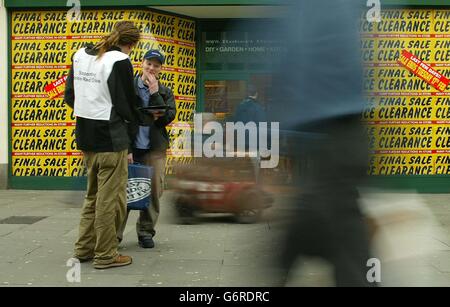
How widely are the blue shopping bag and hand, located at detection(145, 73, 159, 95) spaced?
0.78 m

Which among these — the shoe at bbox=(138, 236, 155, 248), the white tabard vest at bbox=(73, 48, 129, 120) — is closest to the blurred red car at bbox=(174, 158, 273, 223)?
the shoe at bbox=(138, 236, 155, 248)

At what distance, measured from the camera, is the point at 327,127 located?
2.84m

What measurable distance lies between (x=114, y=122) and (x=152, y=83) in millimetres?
1024

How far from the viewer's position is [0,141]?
36.4 ft

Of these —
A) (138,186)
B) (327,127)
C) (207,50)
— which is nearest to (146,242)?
(138,186)

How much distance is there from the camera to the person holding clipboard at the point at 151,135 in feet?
19.5

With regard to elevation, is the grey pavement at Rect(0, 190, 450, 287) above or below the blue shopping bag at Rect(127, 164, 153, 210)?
below

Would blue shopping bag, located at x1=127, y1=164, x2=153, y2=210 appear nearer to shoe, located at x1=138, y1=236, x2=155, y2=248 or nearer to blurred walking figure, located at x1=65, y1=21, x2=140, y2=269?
blurred walking figure, located at x1=65, y1=21, x2=140, y2=269

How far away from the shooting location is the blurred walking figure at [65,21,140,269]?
16.4 ft

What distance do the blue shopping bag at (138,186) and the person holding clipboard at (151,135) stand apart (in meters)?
0.37

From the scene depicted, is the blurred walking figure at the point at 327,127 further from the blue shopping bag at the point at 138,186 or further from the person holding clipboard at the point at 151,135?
the person holding clipboard at the point at 151,135

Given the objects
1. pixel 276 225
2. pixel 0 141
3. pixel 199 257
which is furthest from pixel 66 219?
pixel 276 225

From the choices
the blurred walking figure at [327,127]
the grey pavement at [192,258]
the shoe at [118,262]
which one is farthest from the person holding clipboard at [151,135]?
the blurred walking figure at [327,127]
